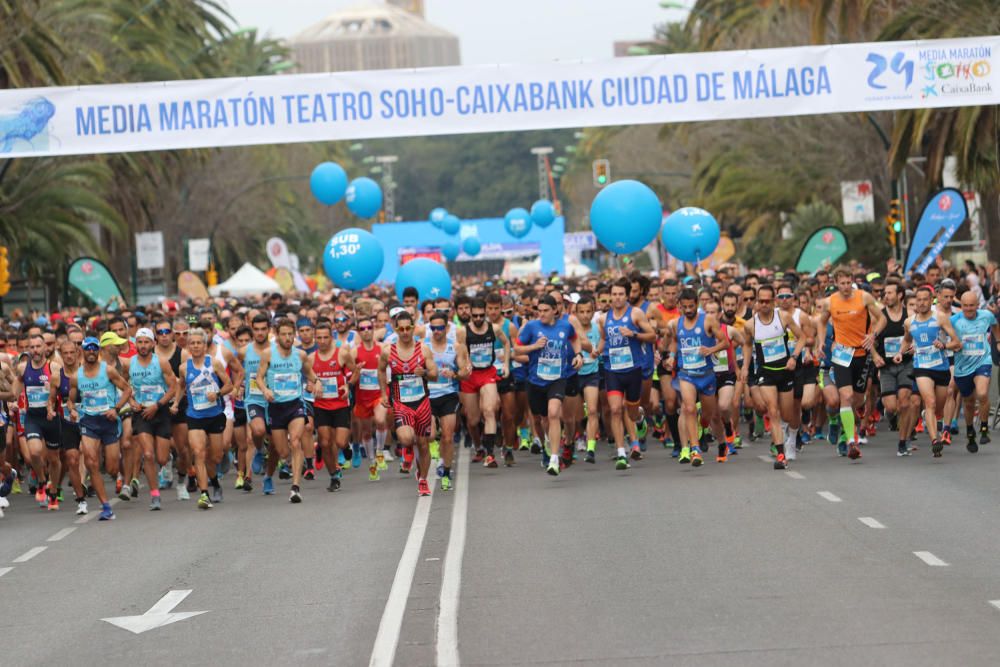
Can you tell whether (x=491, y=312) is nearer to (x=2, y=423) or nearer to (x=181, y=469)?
(x=181, y=469)

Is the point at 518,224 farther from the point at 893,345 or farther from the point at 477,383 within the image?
the point at 477,383

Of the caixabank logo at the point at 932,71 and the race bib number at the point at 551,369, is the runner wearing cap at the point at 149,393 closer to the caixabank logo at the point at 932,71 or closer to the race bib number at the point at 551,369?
the race bib number at the point at 551,369

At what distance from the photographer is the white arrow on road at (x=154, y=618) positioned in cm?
1011

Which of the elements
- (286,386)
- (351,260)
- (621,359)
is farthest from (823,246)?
(286,386)

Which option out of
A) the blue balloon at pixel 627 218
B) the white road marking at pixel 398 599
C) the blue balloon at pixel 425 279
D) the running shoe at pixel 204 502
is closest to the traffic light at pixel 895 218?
the blue balloon at pixel 425 279

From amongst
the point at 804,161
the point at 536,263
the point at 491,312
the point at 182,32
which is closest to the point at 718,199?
the point at 804,161

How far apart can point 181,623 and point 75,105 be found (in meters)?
14.3

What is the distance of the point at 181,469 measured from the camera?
18062mm

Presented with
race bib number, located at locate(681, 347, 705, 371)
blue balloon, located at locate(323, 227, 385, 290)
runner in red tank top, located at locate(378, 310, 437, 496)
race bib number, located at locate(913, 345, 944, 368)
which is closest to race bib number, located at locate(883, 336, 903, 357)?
race bib number, located at locate(913, 345, 944, 368)

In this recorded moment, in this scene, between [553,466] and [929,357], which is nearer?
[553,466]

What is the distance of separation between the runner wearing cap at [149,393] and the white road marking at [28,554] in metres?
2.39

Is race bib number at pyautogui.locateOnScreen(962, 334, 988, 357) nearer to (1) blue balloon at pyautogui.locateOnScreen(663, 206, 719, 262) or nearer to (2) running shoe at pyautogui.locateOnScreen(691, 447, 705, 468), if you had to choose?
(2) running shoe at pyautogui.locateOnScreen(691, 447, 705, 468)

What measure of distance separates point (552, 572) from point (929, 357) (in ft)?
26.7

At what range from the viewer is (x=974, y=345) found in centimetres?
1842
